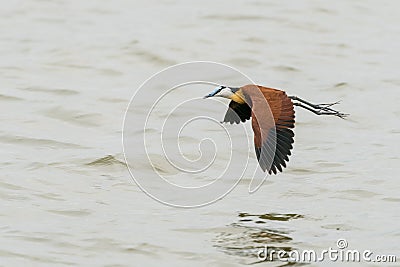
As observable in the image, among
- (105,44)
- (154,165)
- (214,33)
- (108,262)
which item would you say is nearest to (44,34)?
(105,44)

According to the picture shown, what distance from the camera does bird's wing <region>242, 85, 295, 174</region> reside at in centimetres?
674

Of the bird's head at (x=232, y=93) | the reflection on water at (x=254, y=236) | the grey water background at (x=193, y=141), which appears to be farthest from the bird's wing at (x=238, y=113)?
the reflection on water at (x=254, y=236)

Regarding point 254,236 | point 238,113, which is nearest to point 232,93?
point 238,113

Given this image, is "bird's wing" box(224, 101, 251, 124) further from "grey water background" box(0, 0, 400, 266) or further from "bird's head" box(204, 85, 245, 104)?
"grey water background" box(0, 0, 400, 266)

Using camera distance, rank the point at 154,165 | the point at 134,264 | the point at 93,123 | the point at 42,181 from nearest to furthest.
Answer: the point at 134,264, the point at 42,181, the point at 154,165, the point at 93,123

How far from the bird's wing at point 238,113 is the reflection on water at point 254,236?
81 centimetres

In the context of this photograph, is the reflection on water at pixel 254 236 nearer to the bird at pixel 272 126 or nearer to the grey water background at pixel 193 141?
the grey water background at pixel 193 141

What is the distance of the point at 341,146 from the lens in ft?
30.2

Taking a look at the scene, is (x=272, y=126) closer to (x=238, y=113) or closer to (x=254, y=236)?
(x=254, y=236)

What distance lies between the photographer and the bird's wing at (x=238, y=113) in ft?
24.9

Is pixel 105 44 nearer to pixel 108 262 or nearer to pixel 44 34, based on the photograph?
pixel 44 34

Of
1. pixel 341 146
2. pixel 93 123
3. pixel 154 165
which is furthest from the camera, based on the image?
pixel 93 123

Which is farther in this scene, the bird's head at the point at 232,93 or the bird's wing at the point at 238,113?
the bird's wing at the point at 238,113

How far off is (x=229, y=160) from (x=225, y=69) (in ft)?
11.1
